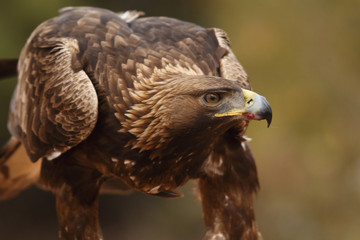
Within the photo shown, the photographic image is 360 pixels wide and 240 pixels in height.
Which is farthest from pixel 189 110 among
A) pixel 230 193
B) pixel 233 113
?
pixel 230 193

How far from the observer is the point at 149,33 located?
4949mm

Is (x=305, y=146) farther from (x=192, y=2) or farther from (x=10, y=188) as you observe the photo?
(x=10, y=188)

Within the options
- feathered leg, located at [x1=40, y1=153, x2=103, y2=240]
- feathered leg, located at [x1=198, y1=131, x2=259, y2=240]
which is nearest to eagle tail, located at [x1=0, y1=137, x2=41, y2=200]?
feathered leg, located at [x1=40, y1=153, x2=103, y2=240]

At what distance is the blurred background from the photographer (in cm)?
872

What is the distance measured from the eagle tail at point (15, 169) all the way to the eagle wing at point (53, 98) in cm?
49

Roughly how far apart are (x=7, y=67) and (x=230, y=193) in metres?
2.46

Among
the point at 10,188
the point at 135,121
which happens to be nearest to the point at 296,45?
the point at 10,188

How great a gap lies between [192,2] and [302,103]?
7.88 feet

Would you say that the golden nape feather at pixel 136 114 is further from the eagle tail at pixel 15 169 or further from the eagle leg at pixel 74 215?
the eagle tail at pixel 15 169

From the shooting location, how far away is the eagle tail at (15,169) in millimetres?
5922

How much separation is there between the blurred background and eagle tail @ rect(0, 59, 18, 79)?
2240 mm

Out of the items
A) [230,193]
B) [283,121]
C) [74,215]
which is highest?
[230,193]

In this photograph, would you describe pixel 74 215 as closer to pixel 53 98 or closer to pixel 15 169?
pixel 53 98

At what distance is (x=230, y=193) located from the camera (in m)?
5.18
